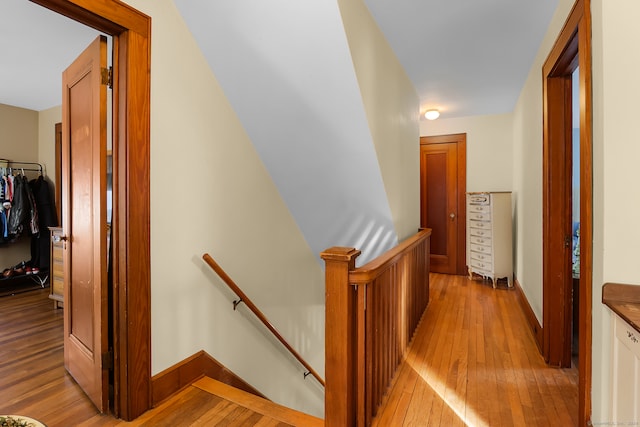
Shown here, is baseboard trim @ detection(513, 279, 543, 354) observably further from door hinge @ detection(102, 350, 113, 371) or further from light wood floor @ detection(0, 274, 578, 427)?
door hinge @ detection(102, 350, 113, 371)

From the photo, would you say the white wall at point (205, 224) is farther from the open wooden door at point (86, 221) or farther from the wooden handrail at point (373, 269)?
the wooden handrail at point (373, 269)

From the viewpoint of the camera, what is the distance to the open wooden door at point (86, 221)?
65.3 inches

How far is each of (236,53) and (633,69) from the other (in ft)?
6.33

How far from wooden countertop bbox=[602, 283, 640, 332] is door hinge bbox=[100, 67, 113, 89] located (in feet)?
7.92

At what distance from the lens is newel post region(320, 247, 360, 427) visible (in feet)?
4.65

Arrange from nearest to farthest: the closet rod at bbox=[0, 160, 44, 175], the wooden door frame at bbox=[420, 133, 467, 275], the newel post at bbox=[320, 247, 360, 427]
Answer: the newel post at bbox=[320, 247, 360, 427] < the closet rod at bbox=[0, 160, 44, 175] < the wooden door frame at bbox=[420, 133, 467, 275]

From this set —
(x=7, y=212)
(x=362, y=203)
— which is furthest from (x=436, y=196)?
(x=7, y=212)

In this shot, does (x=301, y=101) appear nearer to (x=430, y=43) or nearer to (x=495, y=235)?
(x=430, y=43)

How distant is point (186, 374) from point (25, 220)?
145 inches

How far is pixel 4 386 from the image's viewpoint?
1.95 m

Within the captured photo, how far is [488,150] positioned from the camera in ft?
15.7

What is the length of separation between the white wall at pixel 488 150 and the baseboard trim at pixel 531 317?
1.66 meters

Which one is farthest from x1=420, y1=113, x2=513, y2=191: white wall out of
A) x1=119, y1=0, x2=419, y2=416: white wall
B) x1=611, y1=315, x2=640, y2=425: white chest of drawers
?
x1=611, y1=315, x2=640, y2=425: white chest of drawers

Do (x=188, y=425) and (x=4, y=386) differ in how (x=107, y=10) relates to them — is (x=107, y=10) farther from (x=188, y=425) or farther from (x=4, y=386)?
(x=4, y=386)
